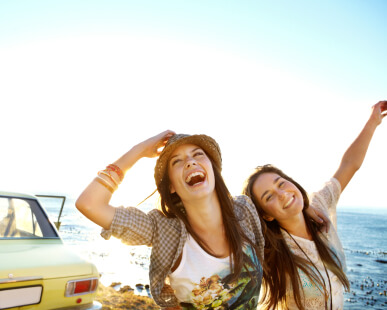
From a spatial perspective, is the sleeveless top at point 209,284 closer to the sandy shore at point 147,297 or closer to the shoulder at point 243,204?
the shoulder at point 243,204

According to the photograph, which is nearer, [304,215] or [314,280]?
[314,280]

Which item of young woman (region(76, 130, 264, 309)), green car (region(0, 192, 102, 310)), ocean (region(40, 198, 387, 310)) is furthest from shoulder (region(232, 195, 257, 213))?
ocean (region(40, 198, 387, 310))

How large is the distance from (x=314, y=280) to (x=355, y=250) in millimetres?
37275

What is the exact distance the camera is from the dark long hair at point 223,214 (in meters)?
2.22

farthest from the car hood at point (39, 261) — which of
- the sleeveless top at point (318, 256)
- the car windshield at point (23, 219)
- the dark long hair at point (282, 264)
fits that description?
the sleeveless top at point (318, 256)

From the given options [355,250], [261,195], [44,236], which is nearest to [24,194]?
[44,236]

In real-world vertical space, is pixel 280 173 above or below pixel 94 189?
above

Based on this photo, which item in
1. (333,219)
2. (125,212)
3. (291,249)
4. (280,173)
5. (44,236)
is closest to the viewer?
(125,212)

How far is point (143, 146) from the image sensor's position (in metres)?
2.61

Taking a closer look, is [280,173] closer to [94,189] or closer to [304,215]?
[304,215]

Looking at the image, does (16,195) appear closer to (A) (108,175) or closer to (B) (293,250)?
(A) (108,175)

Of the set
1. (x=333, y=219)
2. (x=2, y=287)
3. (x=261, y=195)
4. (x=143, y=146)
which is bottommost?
(x=2, y=287)

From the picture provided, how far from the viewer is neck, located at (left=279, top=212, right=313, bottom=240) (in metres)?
2.95

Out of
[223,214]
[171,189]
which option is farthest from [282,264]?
[171,189]
